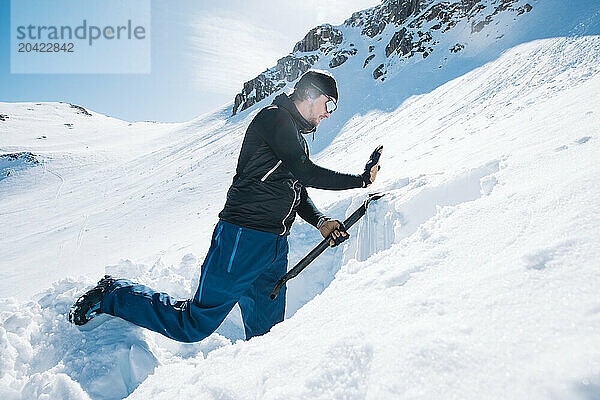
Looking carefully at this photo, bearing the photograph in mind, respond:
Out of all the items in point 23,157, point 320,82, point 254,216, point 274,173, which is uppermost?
point 320,82

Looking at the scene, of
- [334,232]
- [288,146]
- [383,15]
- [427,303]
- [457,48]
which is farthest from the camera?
[383,15]

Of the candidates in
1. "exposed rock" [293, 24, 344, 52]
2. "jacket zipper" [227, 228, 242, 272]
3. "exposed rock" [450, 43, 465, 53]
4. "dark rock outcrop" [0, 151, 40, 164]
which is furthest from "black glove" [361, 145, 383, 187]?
"dark rock outcrop" [0, 151, 40, 164]

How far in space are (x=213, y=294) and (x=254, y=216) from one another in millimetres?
624

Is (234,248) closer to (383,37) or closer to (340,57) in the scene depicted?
(340,57)

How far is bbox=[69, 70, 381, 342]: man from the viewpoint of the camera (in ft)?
7.56

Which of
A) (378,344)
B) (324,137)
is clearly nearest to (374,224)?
(378,344)

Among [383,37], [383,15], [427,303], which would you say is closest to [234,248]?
[427,303]

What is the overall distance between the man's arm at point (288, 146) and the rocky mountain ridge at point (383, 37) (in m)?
18.4

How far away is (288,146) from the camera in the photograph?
2.25 metres

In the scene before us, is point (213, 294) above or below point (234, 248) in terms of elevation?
below

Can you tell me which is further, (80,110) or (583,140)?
(80,110)

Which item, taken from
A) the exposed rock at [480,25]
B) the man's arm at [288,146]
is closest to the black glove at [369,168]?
the man's arm at [288,146]

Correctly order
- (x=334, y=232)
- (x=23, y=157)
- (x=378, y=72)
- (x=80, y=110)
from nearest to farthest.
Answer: (x=334, y=232), (x=378, y=72), (x=23, y=157), (x=80, y=110)

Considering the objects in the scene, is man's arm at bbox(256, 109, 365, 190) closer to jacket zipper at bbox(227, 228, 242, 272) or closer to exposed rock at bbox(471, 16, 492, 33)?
jacket zipper at bbox(227, 228, 242, 272)
